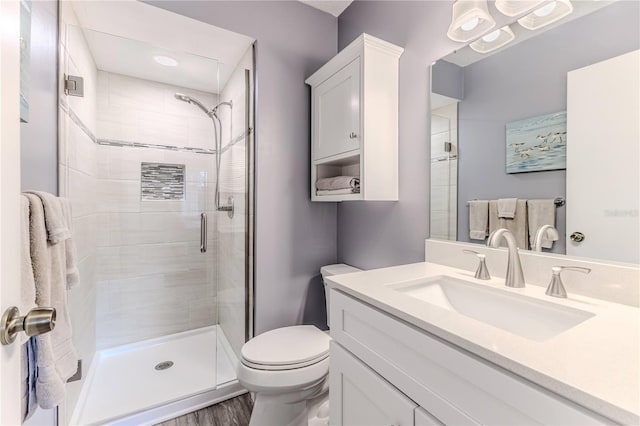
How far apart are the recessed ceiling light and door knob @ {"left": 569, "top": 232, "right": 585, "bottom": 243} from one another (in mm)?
2422

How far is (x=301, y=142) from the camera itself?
1887 millimetres

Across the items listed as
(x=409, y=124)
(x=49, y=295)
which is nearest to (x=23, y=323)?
(x=49, y=295)

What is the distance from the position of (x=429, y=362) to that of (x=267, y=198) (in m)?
1.32

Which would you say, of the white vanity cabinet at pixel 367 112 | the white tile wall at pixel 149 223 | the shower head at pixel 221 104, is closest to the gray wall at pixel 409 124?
the white vanity cabinet at pixel 367 112

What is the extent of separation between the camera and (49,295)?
2.70ft

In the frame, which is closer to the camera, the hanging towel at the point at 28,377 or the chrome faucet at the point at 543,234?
the hanging towel at the point at 28,377

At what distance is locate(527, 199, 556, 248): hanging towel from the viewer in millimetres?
986

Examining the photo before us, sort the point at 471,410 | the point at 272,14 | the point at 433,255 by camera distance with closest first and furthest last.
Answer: the point at 471,410 < the point at 433,255 < the point at 272,14

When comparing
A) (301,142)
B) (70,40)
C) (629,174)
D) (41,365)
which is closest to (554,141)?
(629,174)

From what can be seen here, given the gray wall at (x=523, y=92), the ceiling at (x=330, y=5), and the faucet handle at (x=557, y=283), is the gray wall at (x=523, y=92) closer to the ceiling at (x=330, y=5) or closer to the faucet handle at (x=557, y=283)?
the faucet handle at (x=557, y=283)

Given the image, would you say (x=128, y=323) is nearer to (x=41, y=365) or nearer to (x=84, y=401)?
(x=84, y=401)

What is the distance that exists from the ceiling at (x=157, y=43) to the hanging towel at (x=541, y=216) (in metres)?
1.72

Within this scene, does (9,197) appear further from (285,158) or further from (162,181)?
(162,181)

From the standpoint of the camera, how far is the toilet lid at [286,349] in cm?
131
